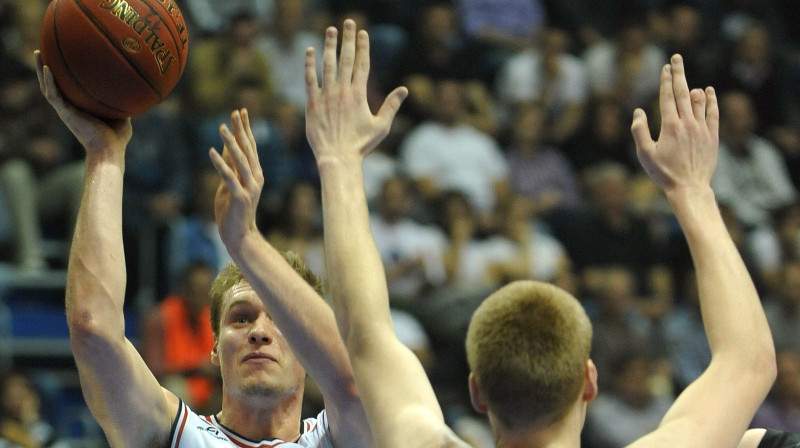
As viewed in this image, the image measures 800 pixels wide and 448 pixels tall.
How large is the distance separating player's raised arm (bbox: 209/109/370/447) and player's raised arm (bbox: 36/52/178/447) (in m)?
0.37

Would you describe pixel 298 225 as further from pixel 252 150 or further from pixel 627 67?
pixel 252 150

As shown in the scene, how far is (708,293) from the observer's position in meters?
2.54

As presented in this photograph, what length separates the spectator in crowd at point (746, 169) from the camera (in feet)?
32.9

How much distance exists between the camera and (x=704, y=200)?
2.66 meters

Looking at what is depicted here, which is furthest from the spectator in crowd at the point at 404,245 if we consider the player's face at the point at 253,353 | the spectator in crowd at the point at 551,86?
the player's face at the point at 253,353

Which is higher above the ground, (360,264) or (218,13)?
(218,13)

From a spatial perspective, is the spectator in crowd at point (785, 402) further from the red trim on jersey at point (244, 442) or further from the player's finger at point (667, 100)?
the player's finger at point (667, 100)

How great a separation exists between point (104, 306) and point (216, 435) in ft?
2.32

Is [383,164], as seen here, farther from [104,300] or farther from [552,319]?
[552,319]

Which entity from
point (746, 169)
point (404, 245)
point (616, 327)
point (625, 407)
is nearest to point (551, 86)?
point (746, 169)

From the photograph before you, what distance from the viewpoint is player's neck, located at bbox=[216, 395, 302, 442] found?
3.78 m

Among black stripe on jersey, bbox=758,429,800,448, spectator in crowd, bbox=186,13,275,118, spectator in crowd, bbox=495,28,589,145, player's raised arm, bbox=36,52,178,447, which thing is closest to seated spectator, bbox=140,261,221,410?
spectator in crowd, bbox=186,13,275,118

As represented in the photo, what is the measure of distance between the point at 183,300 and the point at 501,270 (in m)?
2.46

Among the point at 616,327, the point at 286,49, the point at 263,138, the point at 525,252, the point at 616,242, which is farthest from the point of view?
the point at 286,49
